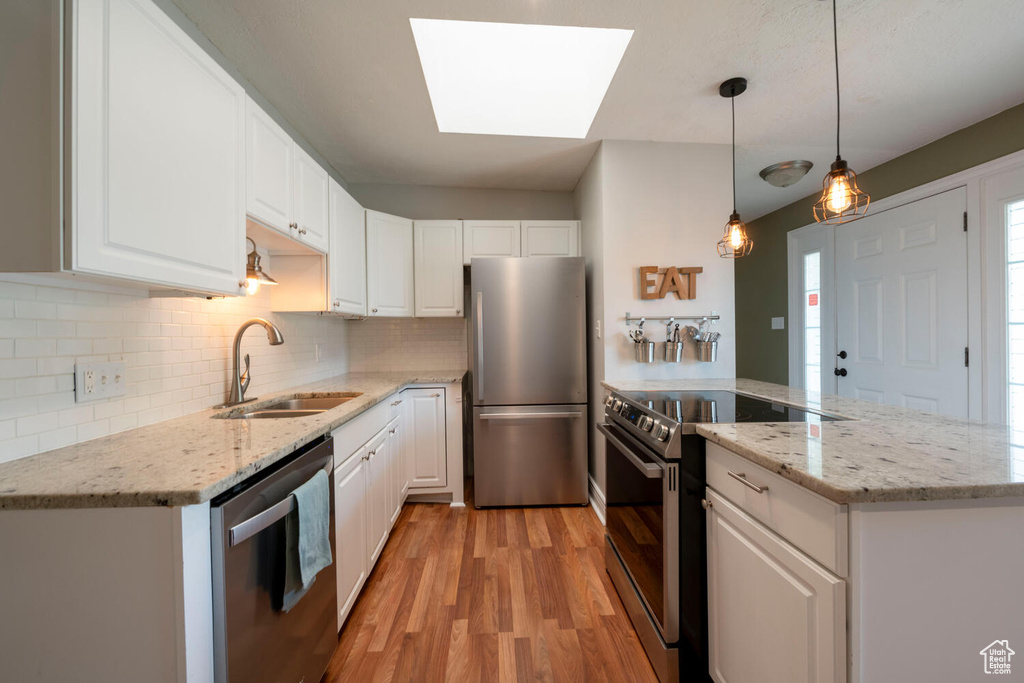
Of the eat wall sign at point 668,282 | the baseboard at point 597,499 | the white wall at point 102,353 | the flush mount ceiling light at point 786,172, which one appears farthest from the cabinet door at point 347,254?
the flush mount ceiling light at point 786,172

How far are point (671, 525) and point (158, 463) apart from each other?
57.8 inches

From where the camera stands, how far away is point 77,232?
2.76 feet

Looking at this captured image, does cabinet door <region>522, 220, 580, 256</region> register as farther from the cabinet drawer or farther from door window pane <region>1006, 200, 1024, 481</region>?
door window pane <region>1006, 200, 1024, 481</region>

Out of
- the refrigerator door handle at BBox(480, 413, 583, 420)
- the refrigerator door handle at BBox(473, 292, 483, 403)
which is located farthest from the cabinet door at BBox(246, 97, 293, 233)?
the refrigerator door handle at BBox(480, 413, 583, 420)

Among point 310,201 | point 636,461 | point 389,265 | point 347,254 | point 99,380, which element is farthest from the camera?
point 389,265

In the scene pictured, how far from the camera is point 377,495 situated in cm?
197

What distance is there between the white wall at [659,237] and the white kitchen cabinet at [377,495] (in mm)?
1336

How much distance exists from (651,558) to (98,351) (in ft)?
6.44

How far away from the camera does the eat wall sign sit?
2439mm

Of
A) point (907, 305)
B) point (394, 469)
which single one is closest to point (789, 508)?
point (394, 469)

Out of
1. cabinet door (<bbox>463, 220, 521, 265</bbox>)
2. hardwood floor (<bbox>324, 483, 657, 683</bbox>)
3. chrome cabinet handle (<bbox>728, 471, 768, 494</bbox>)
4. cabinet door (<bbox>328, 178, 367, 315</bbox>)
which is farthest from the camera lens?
cabinet door (<bbox>463, 220, 521, 265</bbox>)

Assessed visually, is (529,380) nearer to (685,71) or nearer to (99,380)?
(685,71)

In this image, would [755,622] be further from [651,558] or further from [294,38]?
[294,38]

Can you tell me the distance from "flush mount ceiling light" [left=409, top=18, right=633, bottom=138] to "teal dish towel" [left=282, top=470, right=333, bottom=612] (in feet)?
6.23
